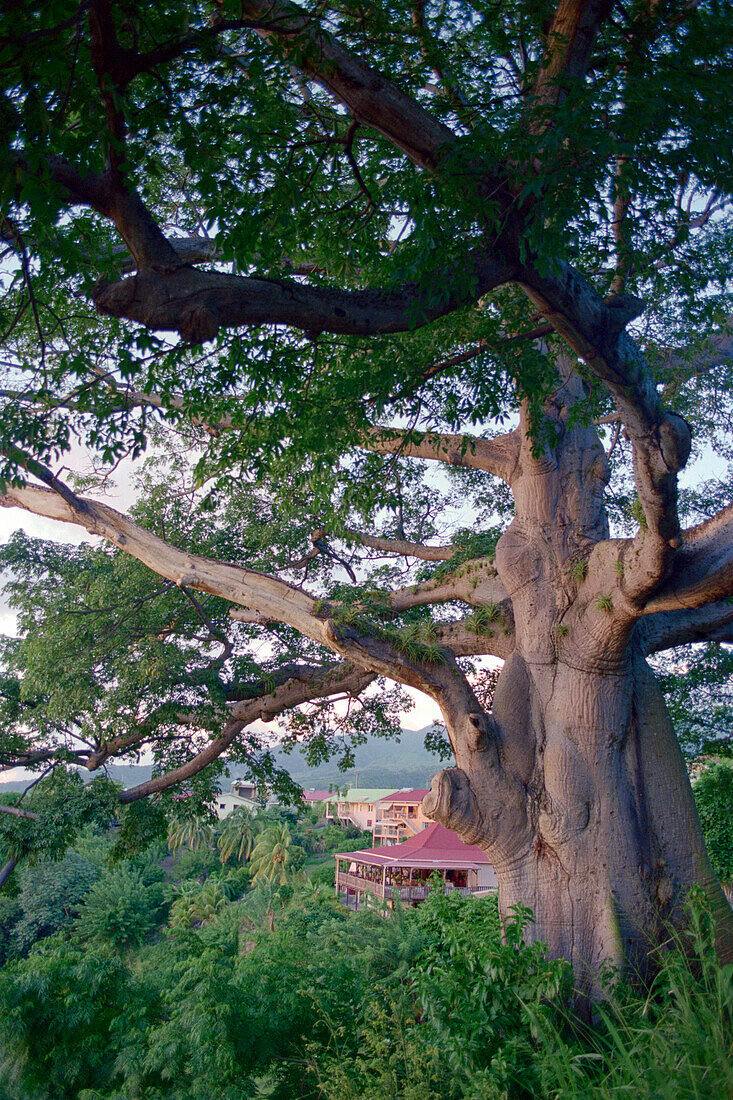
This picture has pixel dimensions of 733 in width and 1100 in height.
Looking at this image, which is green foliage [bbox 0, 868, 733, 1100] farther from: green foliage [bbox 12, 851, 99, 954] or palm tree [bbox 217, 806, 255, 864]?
palm tree [bbox 217, 806, 255, 864]

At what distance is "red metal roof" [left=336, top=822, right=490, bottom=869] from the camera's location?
2306 centimetres

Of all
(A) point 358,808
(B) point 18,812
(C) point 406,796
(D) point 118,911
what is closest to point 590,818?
(B) point 18,812

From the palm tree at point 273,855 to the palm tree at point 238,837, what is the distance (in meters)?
4.50

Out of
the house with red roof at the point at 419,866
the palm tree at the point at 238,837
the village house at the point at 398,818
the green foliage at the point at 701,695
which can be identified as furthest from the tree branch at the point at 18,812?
the palm tree at the point at 238,837

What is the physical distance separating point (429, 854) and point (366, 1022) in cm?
2011

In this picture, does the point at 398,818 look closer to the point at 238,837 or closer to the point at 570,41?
the point at 238,837

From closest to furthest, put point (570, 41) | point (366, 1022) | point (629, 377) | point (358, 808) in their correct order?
1. point (570, 41)
2. point (629, 377)
3. point (366, 1022)
4. point (358, 808)

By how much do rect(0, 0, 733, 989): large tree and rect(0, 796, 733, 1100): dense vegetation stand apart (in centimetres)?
111

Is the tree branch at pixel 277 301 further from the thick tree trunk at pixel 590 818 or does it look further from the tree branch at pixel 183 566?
the thick tree trunk at pixel 590 818

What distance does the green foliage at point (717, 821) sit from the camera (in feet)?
39.3

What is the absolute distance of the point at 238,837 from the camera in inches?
1630

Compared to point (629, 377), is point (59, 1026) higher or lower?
lower

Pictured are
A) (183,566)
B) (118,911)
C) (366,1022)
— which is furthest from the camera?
(118,911)

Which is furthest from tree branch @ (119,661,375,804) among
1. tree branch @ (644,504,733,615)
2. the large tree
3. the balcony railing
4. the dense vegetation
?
the balcony railing
